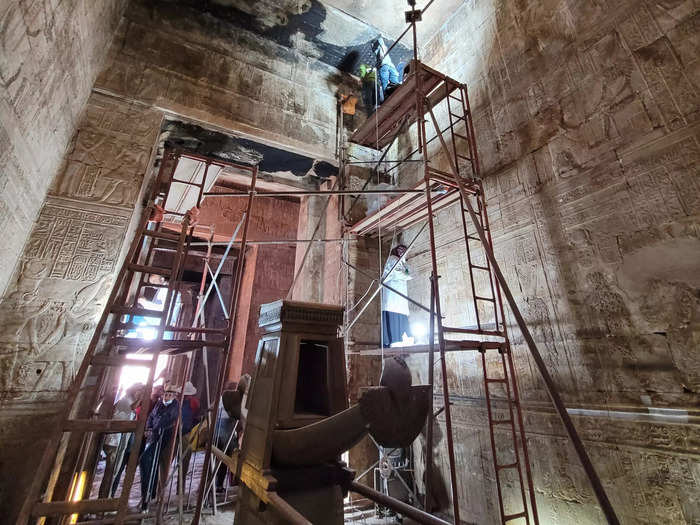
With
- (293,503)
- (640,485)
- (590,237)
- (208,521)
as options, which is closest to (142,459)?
(208,521)

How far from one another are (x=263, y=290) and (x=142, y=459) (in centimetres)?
527

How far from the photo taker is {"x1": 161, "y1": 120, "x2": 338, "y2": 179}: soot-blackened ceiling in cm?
568

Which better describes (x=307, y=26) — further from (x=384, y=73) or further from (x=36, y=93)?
(x=36, y=93)

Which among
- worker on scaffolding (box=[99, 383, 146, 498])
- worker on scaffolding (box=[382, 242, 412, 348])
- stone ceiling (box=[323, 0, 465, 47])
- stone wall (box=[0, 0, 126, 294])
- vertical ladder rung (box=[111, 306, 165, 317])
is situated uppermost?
stone ceiling (box=[323, 0, 465, 47])

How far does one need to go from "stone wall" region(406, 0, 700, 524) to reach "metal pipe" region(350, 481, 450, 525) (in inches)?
107

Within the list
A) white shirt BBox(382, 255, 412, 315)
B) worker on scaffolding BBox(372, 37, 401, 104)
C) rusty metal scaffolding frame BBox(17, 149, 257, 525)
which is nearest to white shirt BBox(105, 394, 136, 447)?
rusty metal scaffolding frame BBox(17, 149, 257, 525)

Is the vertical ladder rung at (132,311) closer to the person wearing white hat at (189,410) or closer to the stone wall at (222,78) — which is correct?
the person wearing white hat at (189,410)

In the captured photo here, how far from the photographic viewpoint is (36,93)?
329 centimetres

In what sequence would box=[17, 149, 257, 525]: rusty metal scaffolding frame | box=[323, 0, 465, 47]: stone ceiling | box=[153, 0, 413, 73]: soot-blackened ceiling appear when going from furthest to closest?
box=[323, 0, 465, 47]: stone ceiling < box=[153, 0, 413, 73]: soot-blackened ceiling < box=[17, 149, 257, 525]: rusty metal scaffolding frame

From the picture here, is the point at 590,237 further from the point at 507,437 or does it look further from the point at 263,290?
the point at 263,290

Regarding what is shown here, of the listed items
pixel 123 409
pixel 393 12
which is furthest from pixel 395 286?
pixel 393 12

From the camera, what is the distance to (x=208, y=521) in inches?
170

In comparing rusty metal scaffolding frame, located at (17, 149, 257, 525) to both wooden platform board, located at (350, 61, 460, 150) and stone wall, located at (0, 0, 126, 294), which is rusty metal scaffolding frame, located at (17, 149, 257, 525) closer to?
stone wall, located at (0, 0, 126, 294)

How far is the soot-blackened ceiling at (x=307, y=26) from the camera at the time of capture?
621 cm
